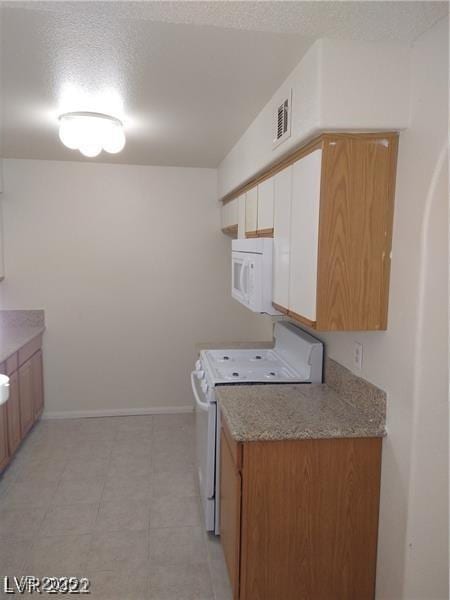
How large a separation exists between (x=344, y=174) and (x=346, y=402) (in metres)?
1.07

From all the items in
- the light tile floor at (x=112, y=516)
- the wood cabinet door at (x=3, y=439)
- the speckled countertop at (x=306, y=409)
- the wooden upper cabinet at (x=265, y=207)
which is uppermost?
the wooden upper cabinet at (x=265, y=207)

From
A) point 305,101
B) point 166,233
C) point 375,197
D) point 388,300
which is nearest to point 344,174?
point 375,197

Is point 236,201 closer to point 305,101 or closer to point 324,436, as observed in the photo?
point 305,101

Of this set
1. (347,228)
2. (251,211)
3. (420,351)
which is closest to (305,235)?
(347,228)

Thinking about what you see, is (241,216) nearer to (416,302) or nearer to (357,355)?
(357,355)

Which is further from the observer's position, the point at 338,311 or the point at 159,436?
the point at 159,436

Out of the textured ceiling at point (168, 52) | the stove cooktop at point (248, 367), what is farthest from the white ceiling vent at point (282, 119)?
the stove cooktop at point (248, 367)

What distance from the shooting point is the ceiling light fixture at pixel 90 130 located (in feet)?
8.30

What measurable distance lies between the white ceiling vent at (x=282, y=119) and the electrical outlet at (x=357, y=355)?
39.2 inches

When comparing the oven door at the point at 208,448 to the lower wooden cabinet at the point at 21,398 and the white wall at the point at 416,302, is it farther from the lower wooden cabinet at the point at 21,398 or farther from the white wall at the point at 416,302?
the lower wooden cabinet at the point at 21,398

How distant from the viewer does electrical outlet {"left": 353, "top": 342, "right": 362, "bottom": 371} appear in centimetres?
213

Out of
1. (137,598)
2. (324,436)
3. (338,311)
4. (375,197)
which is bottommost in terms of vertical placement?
(137,598)

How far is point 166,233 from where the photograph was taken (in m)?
4.36

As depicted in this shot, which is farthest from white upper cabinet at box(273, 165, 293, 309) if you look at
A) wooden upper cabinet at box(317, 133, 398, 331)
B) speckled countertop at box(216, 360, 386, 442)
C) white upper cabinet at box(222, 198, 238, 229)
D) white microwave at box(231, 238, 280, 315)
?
white upper cabinet at box(222, 198, 238, 229)
